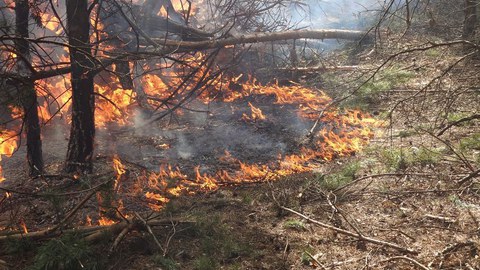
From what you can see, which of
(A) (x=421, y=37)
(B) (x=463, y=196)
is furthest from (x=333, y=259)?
(A) (x=421, y=37)

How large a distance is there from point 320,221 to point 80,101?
4411 millimetres

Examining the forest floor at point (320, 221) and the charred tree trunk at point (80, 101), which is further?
the charred tree trunk at point (80, 101)

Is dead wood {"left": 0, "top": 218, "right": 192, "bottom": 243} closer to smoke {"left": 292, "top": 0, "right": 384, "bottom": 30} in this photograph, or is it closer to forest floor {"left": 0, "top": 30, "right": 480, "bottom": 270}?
forest floor {"left": 0, "top": 30, "right": 480, "bottom": 270}

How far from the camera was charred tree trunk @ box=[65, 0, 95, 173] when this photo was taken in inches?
225

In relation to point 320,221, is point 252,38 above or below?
above

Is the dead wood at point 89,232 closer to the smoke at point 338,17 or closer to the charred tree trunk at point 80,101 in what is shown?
the charred tree trunk at point 80,101

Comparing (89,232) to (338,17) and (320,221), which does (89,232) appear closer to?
(320,221)

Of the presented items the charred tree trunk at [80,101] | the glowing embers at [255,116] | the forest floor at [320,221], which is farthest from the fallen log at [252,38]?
the forest floor at [320,221]

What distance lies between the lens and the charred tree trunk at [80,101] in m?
5.71

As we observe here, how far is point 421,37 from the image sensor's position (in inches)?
461

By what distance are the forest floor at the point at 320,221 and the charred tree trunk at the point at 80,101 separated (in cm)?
47

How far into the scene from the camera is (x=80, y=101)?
595 cm

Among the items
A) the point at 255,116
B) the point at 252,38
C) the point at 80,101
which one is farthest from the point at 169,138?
the point at 252,38

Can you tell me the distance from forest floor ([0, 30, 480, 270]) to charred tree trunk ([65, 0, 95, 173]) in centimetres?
47
